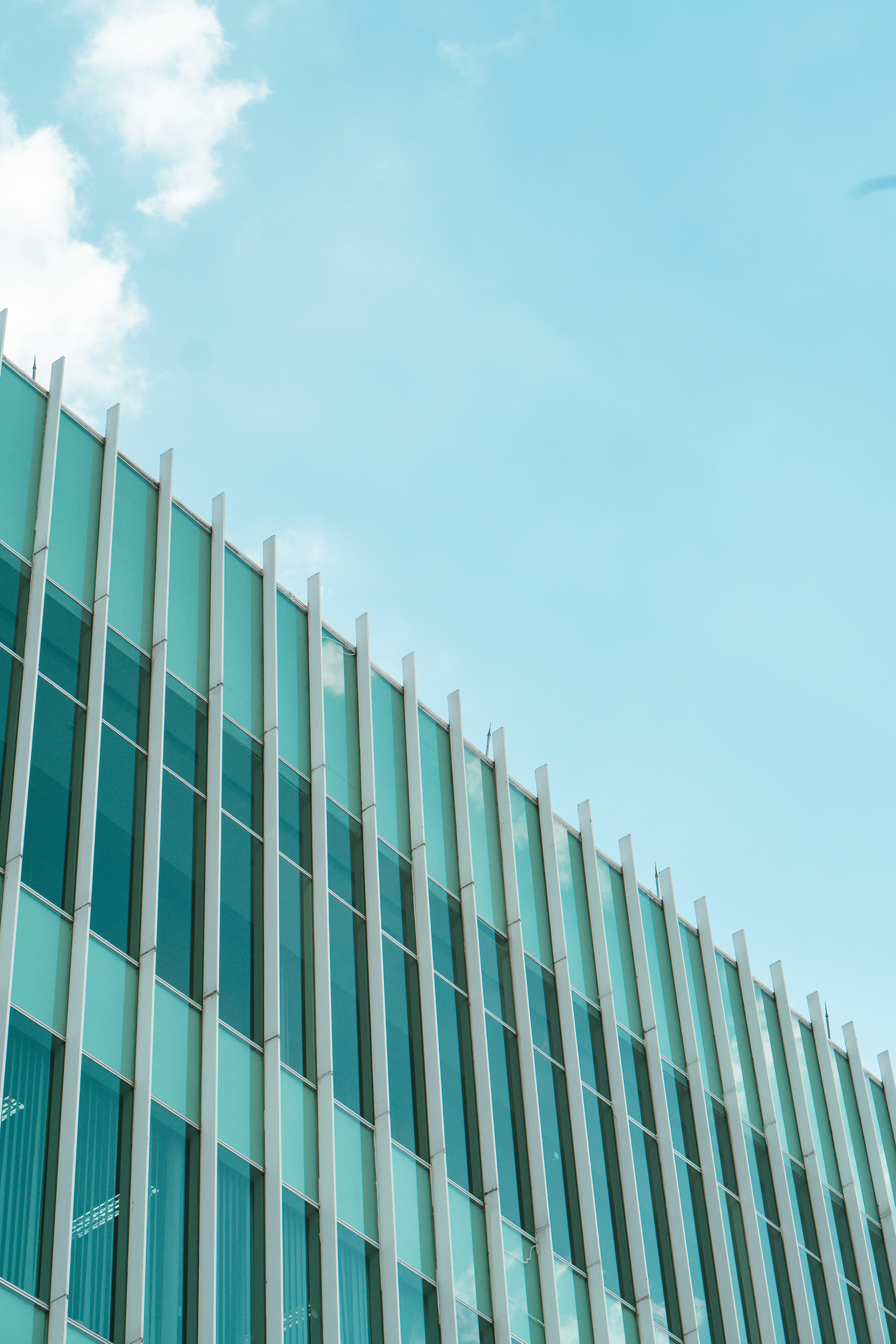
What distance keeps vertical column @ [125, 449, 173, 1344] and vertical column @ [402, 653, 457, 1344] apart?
4.56 meters

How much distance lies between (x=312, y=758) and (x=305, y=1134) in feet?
Result: 18.4

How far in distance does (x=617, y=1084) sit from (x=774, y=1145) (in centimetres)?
397

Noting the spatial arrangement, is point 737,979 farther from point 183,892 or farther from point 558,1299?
point 183,892

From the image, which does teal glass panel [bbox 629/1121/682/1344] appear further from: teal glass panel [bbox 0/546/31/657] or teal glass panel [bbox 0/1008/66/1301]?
teal glass panel [bbox 0/546/31/657]

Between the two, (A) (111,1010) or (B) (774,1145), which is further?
(B) (774,1145)

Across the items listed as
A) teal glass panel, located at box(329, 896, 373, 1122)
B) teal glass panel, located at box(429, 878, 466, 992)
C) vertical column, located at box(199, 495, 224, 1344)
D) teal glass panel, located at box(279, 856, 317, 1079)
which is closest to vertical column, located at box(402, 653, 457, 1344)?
teal glass panel, located at box(429, 878, 466, 992)

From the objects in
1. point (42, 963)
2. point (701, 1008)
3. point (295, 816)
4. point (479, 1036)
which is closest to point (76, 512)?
point (295, 816)

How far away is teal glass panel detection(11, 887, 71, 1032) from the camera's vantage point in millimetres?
15773

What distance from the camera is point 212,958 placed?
18.1 meters

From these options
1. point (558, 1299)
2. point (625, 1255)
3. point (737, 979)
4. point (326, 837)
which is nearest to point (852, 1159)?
point (737, 979)

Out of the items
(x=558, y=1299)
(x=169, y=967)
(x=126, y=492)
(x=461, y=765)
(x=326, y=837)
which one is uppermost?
(x=126, y=492)

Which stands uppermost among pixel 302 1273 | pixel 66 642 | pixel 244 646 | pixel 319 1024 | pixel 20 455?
pixel 20 455

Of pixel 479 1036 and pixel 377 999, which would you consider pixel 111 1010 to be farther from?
pixel 479 1036

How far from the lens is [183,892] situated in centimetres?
1847
